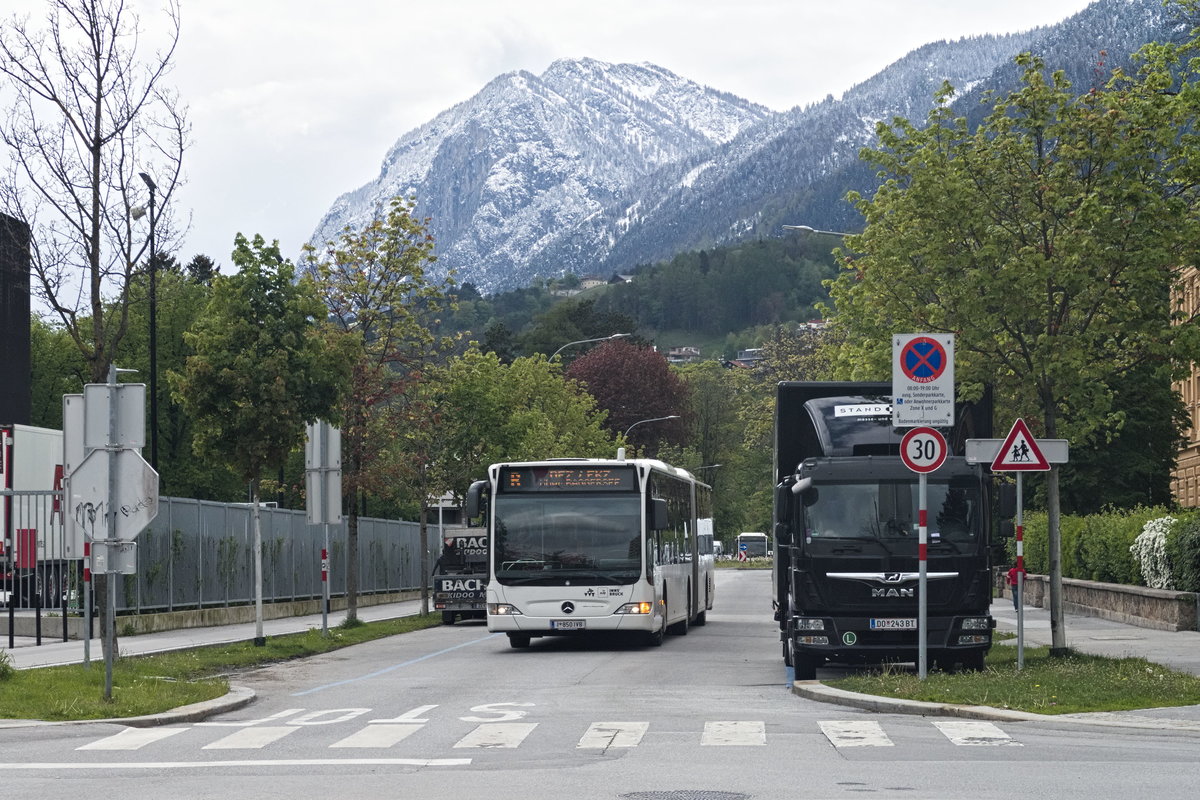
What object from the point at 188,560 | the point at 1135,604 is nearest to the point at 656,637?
the point at 1135,604

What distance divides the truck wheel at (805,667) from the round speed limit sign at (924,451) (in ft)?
10.1

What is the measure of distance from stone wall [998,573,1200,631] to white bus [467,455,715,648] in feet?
29.4

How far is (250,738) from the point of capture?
46.4 ft

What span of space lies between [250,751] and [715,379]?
11865 centimetres

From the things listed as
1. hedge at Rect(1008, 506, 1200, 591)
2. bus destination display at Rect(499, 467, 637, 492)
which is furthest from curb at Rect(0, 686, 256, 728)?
hedge at Rect(1008, 506, 1200, 591)

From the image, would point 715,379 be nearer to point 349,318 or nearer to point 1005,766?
point 349,318

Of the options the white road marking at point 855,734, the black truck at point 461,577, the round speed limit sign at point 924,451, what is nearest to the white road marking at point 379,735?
the white road marking at point 855,734

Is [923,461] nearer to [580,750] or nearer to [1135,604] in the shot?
[580,750]

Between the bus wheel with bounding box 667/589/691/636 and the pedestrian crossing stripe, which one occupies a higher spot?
the pedestrian crossing stripe

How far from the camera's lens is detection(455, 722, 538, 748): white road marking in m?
13.5

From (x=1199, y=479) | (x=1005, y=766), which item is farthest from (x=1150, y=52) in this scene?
(x=1199, y=479)

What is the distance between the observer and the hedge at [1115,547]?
3008 centimetres

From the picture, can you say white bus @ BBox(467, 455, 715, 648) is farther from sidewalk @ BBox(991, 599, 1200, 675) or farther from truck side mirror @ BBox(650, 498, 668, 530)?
sidewalk @ BBox(991, 599, 1200, 675)

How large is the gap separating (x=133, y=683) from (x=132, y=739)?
458 cm
